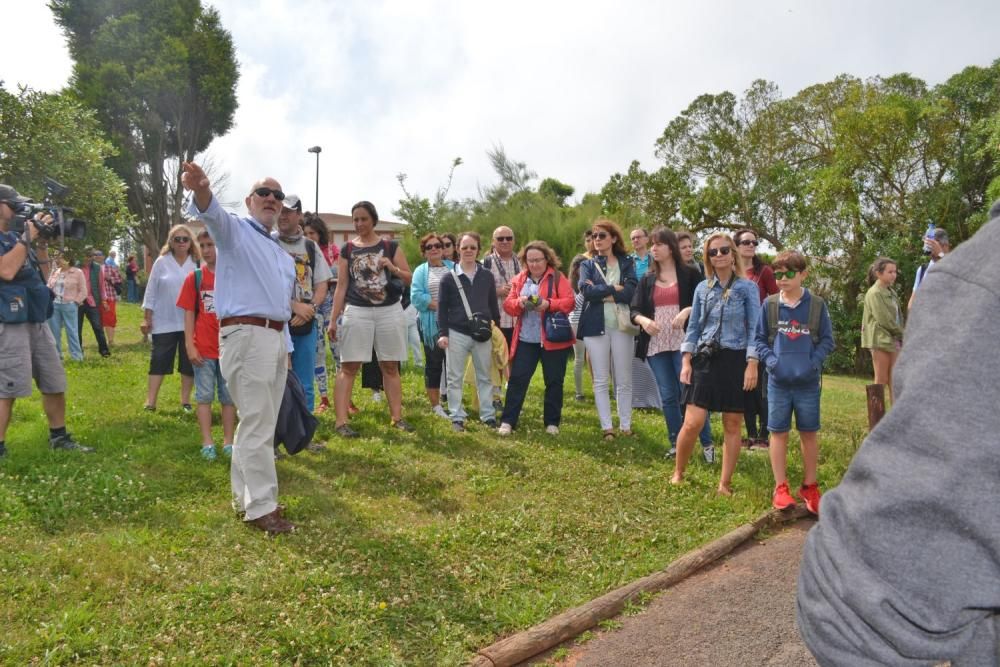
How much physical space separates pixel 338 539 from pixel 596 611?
5.82ft

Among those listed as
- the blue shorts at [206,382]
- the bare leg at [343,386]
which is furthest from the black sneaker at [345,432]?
the blue shorts at [206,382]

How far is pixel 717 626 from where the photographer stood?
170 inches

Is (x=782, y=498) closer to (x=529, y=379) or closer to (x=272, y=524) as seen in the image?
(x=529, y=379)

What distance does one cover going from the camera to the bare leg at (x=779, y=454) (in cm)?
609

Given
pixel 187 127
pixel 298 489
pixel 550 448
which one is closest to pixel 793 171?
pixel 550 448

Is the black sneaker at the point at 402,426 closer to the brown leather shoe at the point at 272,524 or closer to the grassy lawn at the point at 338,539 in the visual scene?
the grassy lawn at the point at 338,539

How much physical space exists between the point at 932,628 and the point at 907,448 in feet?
0.72

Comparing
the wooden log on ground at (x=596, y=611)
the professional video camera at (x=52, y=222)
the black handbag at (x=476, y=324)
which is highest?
the professional video camera at (x=52, y=222)

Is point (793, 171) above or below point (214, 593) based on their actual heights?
above

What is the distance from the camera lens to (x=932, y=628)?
3.06 feet

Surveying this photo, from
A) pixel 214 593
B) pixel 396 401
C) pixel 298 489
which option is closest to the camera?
pixel 214 593

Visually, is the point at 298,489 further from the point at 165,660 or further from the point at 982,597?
the point at 982,597

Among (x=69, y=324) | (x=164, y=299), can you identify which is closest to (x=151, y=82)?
(x=69, y=324)

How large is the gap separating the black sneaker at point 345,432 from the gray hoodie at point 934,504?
6974 millimetres
